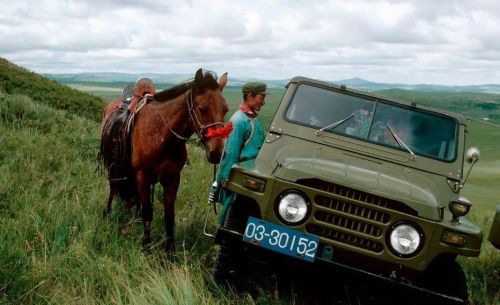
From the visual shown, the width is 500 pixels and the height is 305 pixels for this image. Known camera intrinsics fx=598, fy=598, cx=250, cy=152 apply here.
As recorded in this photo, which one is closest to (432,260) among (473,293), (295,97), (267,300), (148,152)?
(267,300)

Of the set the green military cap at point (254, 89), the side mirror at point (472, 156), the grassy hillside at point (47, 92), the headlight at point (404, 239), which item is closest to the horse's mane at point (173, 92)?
the green military cap at point (254, 89)

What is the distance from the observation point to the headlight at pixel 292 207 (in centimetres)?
457

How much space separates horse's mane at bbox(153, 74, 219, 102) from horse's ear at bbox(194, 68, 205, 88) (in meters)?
0.03

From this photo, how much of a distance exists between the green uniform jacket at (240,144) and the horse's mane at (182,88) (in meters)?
0.39

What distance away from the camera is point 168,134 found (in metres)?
6.28

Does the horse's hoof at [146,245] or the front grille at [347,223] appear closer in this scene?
the front grille at [347,223]

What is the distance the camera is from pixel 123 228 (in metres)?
6.53

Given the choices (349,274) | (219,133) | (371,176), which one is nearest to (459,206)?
(371,176)

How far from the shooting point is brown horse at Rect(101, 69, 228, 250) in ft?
19.4

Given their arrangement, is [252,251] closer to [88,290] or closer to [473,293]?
[88,290]

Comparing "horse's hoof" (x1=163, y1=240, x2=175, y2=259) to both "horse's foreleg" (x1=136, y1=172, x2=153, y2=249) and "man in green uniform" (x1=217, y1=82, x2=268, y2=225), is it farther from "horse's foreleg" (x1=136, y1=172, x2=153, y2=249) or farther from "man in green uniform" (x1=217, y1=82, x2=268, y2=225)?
"man in green uniform" (x1=217, y1=82, x2=268, y2=225)

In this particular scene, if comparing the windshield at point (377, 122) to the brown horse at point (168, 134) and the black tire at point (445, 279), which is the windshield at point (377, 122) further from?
the black tire at point (445, 279)

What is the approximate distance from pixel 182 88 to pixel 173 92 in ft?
0.53

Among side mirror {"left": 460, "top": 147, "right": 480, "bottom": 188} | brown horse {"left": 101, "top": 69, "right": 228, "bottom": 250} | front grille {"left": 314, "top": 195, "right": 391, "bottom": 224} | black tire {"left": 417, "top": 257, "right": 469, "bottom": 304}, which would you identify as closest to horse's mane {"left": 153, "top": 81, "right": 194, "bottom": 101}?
brown horse {"left": 101, "top": 69, "right": 228, "bottom": 250}
